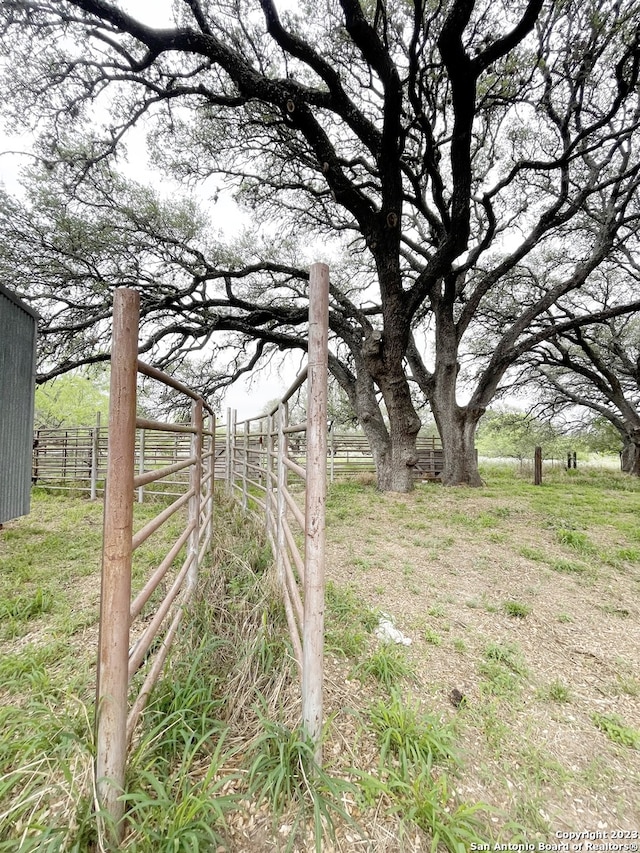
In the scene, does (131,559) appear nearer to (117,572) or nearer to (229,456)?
(117,572)

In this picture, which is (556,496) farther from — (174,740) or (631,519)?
(174,740)

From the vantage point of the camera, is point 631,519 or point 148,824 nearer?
point 148,824

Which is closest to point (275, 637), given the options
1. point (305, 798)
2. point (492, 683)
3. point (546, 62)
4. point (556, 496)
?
point (305, 798)

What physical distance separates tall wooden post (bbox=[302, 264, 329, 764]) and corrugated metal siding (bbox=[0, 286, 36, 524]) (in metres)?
4.62

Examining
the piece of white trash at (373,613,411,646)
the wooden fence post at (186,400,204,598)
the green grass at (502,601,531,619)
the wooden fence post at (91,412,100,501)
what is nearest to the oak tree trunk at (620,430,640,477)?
the green grass at (502,601,531,619)

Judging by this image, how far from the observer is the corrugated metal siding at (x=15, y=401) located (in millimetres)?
4027

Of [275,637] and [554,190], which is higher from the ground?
[554,190]

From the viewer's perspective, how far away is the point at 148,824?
3.10ft

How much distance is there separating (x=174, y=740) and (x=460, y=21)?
6.84 metres

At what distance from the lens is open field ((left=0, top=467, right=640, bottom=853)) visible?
3.30 feet

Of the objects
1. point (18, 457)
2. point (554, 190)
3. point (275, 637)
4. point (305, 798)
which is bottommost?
point (305, 798)

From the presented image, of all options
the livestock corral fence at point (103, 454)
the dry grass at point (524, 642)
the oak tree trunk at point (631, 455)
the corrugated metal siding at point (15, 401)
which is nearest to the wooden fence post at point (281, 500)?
the dry grass at point (524, 642)

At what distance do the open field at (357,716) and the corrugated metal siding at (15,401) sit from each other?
1760 millimetres

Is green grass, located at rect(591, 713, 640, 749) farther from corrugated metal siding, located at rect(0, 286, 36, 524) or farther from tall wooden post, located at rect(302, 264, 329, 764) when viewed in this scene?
corrugated metal siding, located at rect(0, 286, 36, 524)
